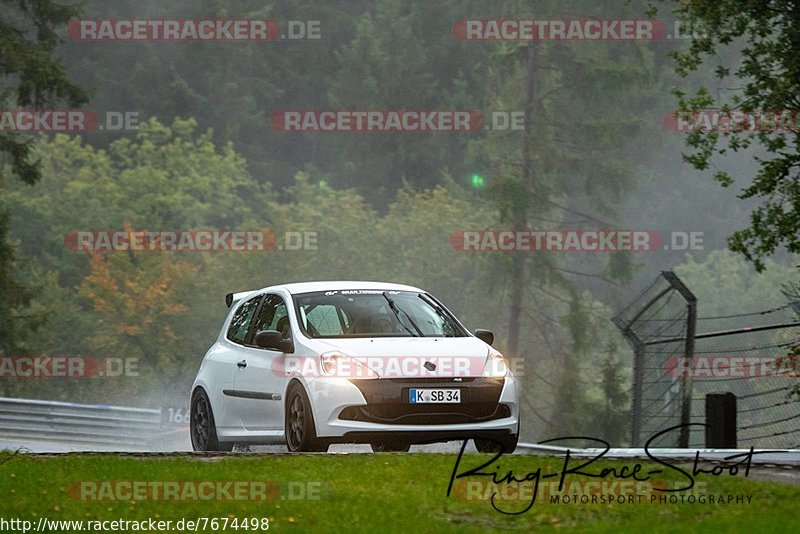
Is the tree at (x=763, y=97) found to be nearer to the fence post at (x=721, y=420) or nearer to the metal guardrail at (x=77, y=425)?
the fence post at (x=721, y=420)

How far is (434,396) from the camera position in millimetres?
12922

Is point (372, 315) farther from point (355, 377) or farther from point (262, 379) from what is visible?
point (355, 377)

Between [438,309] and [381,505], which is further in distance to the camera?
[438,309]

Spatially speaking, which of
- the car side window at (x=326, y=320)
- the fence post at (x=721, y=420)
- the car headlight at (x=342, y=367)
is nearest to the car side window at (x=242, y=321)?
the car side window at (x=326, y=320)

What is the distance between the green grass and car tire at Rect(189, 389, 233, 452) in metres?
3.55

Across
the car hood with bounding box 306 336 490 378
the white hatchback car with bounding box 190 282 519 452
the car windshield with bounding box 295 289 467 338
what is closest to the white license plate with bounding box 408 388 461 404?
the white hatchback car with bounding box 190 282 519 452

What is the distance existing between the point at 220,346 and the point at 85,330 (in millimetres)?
64207

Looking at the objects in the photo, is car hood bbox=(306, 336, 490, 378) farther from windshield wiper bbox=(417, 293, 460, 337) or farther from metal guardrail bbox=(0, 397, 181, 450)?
metal guardrail bbox=(0, 397, 181, 450)

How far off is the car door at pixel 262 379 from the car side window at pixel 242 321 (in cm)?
20

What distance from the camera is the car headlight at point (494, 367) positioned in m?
13.2

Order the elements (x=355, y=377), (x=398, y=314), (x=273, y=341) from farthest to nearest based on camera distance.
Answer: (x=398, y=314)
(x=273, y=341)
(x=355, y=377)

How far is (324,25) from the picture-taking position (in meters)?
104

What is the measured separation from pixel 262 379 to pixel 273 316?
0.88m


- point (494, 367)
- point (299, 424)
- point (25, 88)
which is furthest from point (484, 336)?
point (25, 88)
